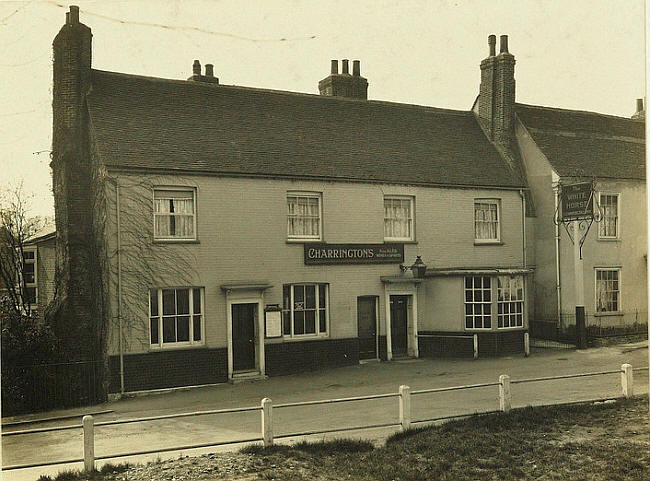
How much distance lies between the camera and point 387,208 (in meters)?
10.0

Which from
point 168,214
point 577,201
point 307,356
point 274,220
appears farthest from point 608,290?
point 168,214

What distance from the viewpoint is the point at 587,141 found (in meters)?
8.79

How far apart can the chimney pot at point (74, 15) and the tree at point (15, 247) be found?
75.4 inches

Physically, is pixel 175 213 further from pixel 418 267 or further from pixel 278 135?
pixel 418 267

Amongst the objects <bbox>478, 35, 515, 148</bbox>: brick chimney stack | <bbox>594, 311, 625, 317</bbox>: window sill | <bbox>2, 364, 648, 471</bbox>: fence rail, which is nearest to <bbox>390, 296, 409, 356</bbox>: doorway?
<bbox>2, 364, 648, 471</bbox>: fence rail

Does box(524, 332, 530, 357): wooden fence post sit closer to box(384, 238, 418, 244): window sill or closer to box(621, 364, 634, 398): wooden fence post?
box(621, 364, 634, 398): wooden fence post

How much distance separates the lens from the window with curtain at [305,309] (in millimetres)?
10156

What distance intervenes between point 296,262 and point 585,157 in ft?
14.5

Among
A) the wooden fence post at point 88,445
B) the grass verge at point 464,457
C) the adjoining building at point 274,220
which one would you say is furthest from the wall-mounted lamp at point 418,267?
the wooden fence post at point 88,445

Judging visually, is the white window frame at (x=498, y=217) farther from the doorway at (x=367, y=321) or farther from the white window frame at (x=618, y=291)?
the doorway at (x=367, y=321)

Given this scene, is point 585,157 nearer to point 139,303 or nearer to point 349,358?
point 349,358

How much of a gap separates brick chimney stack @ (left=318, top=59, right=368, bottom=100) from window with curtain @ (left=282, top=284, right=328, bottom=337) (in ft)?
10.3

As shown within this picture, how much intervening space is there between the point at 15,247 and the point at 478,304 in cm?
852

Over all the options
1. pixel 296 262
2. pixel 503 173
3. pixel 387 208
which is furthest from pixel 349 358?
pixel 503 173
